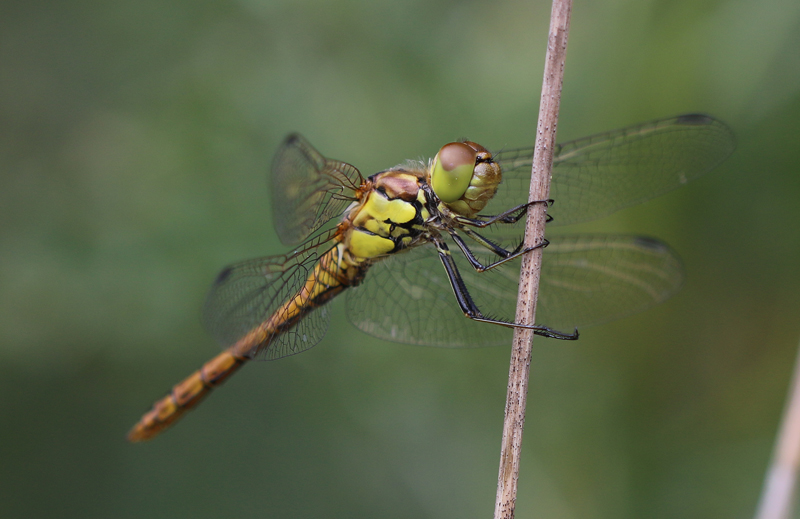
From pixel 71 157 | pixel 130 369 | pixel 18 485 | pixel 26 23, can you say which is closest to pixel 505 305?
pixel 130 369

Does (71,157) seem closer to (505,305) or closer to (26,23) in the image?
(26,23)

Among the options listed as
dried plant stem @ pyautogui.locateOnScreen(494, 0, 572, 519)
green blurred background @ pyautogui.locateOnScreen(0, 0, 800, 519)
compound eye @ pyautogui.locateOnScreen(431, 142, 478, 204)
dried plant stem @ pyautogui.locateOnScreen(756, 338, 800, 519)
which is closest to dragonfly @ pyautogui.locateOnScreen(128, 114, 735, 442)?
compound eye @ pyautogui.locateOnScreen(431, 142, 478, 204)

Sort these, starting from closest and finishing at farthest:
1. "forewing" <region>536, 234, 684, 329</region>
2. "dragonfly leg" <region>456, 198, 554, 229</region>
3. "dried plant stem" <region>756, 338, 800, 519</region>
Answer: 1. "dried plant stem" <region>756, 338, 800, 519</region>
2. "dragonfly leg" <region>456, 198, 554, 229</region>
3. "forewing" <region>536, 234, 684, 329</region>

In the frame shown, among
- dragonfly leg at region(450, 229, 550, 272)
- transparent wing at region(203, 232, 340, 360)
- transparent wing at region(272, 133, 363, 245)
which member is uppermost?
transparent wing at region(272, 133, 363, 245)

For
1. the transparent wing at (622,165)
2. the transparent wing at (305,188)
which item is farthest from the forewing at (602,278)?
the transparent wing at (305,188)

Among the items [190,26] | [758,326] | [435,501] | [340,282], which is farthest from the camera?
[190,26]

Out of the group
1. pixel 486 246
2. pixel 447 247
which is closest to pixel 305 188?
pixel 447 247

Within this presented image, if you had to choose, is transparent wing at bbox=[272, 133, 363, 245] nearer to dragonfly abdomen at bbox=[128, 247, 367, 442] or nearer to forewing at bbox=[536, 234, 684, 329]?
dragonfly abdomen at bbox=[128, 247, 367, 442]
